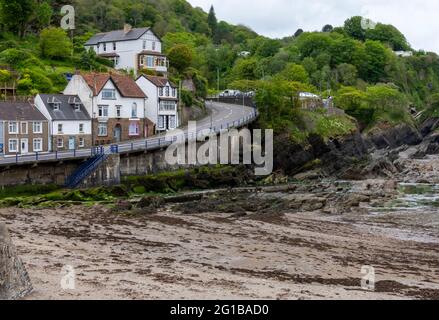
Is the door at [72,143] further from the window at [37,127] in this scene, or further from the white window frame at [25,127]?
the white window frame at [25,127]

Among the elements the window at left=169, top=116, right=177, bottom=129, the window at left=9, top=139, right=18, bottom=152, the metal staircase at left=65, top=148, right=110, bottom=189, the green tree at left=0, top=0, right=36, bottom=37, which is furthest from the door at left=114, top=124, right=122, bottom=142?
the green tree at left=0, top=0, right=36, bottom=37

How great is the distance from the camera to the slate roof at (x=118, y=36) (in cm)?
9169

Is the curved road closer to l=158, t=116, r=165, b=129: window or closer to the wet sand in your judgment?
l=158, t=116, r=165, b=129: window

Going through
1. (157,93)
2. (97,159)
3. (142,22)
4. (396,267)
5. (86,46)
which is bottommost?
(396,267)

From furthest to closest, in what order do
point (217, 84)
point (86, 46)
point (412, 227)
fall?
point (217, 84) < point (86, 46) < point (412, 227)

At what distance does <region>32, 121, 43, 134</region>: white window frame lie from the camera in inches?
2233

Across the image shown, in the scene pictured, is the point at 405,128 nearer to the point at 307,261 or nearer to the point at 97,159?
the point at 97,159

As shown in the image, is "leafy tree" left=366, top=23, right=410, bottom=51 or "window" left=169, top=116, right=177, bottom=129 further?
"leafy tree" left=366, top=23, right=410, bottom=51

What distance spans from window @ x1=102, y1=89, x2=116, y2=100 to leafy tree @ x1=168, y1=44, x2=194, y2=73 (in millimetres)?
27903

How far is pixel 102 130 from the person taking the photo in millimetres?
64250

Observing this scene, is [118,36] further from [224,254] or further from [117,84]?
[224,254]

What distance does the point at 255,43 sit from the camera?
160m
